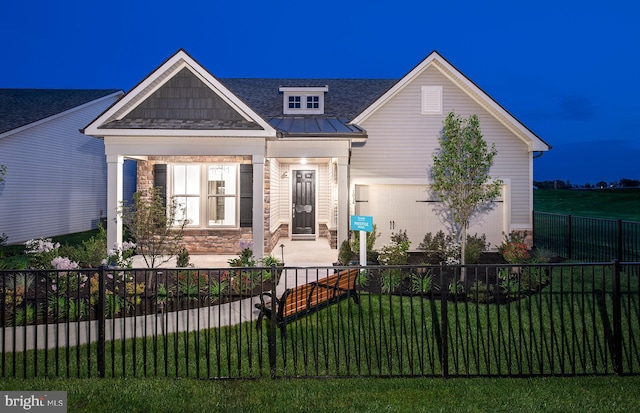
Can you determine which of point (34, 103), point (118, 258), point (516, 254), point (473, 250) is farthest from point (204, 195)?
point (34, 103)

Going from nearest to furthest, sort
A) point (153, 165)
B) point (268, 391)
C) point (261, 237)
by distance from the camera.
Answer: point (268, 391), point (261, 237), point (153, 165)

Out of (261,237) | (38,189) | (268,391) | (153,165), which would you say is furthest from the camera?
(38,189)

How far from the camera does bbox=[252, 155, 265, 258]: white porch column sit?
34.9ft

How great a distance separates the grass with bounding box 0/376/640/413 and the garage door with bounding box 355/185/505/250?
923cm

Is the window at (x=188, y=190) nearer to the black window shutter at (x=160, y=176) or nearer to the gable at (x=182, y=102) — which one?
the black window shutter at (x=160, y=176)

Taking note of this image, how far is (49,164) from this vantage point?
1925cm

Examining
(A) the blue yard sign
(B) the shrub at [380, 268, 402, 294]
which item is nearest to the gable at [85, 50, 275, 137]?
(A) the blue yard sign

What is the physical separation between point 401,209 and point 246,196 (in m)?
4.93

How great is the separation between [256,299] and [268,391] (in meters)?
3.56

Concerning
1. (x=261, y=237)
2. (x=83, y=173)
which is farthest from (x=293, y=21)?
(x=261, y=237)

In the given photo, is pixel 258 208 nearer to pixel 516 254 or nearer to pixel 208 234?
pixel 208 234

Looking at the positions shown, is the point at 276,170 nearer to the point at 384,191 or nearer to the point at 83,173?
the point at 384,191

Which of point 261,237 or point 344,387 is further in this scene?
point 261,237

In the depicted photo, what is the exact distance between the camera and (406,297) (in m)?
8.80
